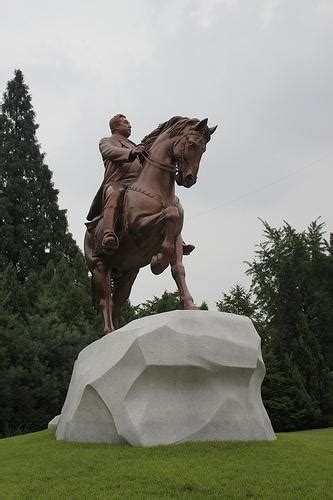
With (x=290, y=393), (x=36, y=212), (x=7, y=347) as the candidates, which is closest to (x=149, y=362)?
(x=7, y=347)

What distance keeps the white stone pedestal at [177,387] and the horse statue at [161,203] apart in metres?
0.68

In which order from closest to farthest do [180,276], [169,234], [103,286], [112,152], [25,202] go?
[169,234] → [180,276] → [112,152] → [103,286] → [25,202]

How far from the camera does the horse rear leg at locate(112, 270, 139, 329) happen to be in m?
9.51

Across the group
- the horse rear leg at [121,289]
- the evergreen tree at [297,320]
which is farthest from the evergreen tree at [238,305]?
the horse rear leg at [121,289]

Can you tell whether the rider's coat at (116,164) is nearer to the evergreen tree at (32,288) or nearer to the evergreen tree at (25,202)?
the evergreen tree at (32,288)

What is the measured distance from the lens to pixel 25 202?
26719mm

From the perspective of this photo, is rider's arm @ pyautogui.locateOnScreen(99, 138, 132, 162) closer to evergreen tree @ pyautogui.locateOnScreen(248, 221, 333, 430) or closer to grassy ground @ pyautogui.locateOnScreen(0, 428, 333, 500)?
grassy ground @ pyautogui.locateOnScreen(0, 428, 333, 500)

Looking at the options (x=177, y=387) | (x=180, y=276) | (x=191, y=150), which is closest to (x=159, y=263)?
(x=180, y=276)

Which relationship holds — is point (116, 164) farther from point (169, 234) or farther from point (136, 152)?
point (169, 234)

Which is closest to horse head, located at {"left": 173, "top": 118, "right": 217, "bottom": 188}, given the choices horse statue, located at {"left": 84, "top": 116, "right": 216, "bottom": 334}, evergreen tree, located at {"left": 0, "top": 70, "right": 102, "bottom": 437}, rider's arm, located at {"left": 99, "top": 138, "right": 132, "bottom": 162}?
horse statue, located at {"left": 84, "top": 116, "right": 216, "bottom": 334}

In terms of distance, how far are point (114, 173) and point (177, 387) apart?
3610 mm

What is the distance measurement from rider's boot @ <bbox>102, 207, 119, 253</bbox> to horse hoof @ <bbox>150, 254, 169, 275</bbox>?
2.09 feet

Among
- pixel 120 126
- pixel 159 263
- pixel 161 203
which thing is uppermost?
pixel 120 126

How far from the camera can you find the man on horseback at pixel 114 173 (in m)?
8.14
